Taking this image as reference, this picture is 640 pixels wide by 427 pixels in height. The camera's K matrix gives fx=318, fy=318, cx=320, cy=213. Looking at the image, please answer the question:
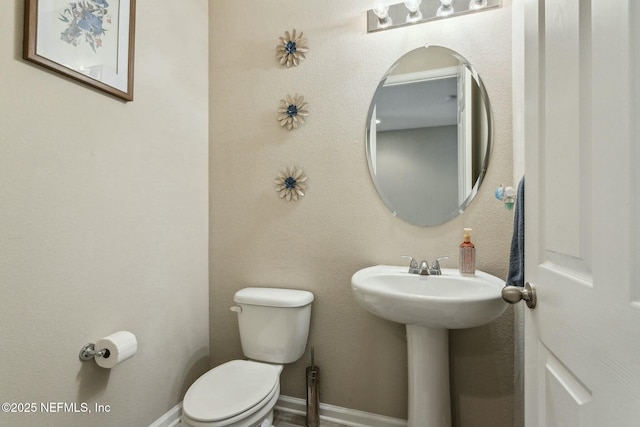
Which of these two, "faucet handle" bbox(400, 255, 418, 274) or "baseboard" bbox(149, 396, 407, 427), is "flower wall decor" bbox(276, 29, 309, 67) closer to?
"faucet handle" bbox(400, 255, 418, 274)

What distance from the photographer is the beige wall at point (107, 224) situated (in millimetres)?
1007

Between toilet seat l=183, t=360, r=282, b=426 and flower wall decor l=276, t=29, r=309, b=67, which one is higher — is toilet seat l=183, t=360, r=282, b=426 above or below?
below

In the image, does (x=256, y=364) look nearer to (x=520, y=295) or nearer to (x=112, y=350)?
(x=112, y=350)

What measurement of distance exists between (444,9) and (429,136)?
0.59 meters

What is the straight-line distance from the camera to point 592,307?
0.51 m

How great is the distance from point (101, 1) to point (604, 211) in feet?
5.60

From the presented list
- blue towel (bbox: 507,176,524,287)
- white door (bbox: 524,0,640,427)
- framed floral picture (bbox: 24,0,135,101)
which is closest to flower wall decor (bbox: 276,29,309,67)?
framed floral picture (bbox: 24,0,135,101)

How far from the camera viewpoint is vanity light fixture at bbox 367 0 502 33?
1.45 metres

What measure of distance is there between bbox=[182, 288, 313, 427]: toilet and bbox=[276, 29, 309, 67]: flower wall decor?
125cm

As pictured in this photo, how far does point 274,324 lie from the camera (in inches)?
62.2

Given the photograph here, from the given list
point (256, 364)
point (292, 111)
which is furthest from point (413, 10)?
point (256, 364)

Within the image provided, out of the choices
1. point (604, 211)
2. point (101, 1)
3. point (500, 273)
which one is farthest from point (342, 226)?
point (101, 1)

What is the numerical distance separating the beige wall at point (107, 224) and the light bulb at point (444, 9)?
131cm

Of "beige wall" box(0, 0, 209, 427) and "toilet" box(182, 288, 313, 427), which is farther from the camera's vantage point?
"toilet" box(182, 288, 313, 427)
